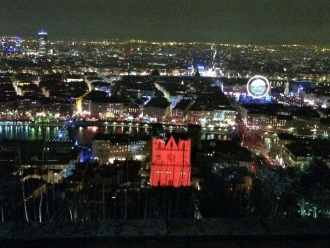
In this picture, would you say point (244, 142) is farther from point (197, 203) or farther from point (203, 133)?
point (197, 203)

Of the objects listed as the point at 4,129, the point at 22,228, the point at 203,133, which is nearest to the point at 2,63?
the point at 4,129

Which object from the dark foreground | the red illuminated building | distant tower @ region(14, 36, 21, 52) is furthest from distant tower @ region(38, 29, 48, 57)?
the dark foreground

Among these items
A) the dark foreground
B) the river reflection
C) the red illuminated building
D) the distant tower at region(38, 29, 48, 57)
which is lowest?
the river reflection

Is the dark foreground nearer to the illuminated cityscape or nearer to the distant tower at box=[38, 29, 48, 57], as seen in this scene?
the illuminated cityscape

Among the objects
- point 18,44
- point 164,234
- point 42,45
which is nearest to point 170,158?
point 164,234

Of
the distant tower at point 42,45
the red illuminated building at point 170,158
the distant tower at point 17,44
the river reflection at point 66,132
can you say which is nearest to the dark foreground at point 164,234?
the red illuminated building at point 170,158

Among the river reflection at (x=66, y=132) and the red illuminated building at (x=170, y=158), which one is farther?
the river reflection at (x=66, y=132)

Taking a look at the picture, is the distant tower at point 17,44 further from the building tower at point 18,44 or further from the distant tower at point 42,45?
the distant tower at point 42,45

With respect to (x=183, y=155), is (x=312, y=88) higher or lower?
higher

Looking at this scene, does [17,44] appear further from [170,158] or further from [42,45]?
[170,158]

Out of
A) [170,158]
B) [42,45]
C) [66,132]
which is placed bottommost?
[66,132]

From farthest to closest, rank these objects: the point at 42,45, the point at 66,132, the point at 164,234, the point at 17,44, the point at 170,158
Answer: the point at 17,44 → the point at 42,45 → the point at 66,132 → the point at 170,158 → the point at 164,234
